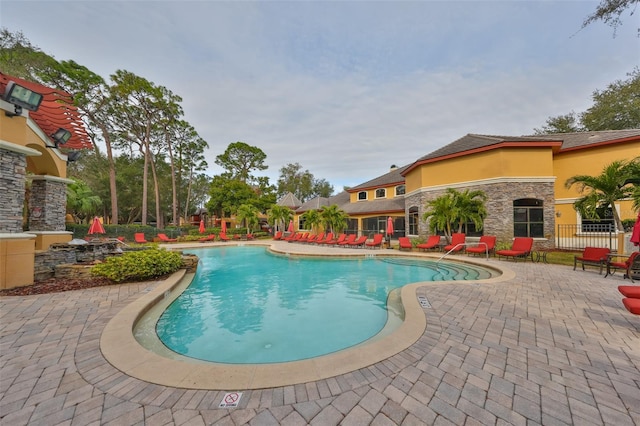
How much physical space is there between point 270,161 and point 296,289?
35.1m

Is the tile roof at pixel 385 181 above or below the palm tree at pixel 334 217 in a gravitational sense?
above

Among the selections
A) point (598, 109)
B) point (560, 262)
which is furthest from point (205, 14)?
point (598, 109)

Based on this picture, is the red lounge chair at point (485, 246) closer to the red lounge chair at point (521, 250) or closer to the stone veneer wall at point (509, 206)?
the red lounge chair at point (521, 250)

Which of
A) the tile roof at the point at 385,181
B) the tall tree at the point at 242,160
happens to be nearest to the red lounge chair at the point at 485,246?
the tile roof at the point at 385,181

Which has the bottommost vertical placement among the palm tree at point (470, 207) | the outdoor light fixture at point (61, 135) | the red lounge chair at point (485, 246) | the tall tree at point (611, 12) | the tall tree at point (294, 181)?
the red lounge chair at point (485, 246)

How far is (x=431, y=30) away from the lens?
11.3 metres

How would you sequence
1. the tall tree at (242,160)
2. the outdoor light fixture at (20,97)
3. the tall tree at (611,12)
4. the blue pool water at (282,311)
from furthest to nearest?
the tall tree at (242,160)
the outdoor light fixture at (20,97)
the tall tree at (611,12)
the blue pool water at (282,311)

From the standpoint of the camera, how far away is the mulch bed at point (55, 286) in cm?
552

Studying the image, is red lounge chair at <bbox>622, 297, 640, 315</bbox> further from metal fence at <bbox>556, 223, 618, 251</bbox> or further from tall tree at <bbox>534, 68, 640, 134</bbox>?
tall tree at <bbox>534, 68, 640, 134</bbox>

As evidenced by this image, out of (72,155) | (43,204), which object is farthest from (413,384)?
(72,155)

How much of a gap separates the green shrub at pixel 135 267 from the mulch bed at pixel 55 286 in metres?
0.23

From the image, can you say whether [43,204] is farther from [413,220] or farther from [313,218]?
[413,220]

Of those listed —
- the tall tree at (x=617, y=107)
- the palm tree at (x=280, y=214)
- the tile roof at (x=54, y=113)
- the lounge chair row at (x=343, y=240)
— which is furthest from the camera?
the palm tree at (x=280, y=214)

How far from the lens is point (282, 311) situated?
5.77m
